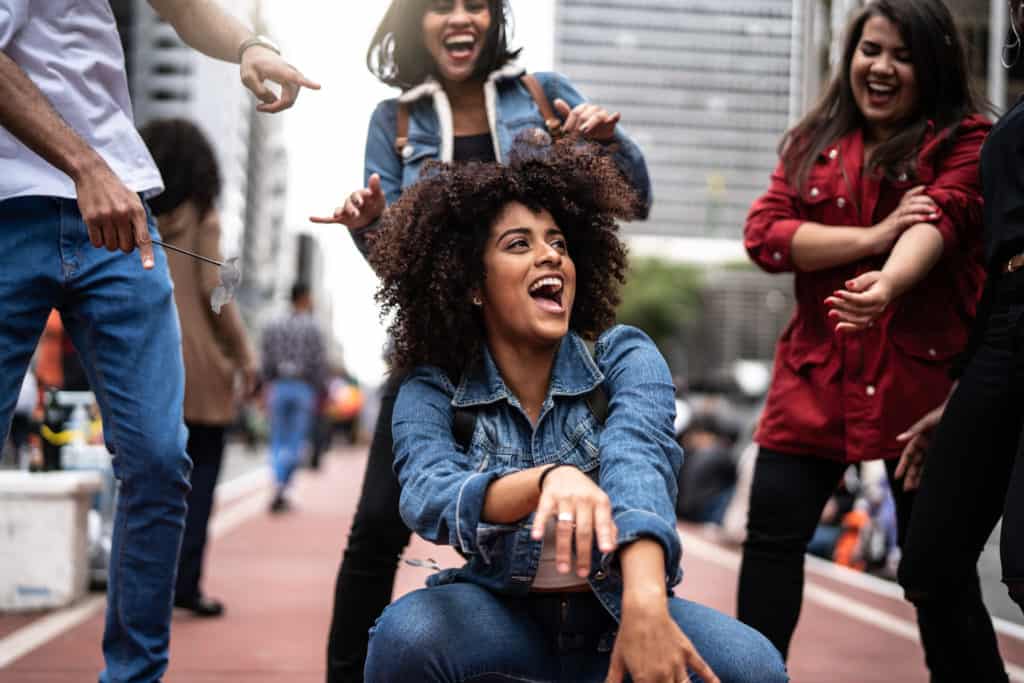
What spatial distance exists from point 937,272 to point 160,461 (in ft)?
7.09

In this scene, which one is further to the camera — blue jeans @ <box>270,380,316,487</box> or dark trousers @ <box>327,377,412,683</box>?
blue jeans @ <box>270,380,316,487</box>

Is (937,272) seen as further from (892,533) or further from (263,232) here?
(263,232)

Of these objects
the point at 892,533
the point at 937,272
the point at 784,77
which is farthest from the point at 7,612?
the point at 784,77

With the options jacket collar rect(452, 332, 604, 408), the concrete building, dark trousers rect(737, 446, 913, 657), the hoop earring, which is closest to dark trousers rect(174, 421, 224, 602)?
dark trousers rect(737, 446, 913, 657)

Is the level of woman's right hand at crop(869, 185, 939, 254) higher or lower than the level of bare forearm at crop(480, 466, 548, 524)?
higher

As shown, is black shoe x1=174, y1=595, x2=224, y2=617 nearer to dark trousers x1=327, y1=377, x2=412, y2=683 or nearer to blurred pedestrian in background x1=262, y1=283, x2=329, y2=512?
dark trousers x1=327, y1=377, x2=412, y2=683

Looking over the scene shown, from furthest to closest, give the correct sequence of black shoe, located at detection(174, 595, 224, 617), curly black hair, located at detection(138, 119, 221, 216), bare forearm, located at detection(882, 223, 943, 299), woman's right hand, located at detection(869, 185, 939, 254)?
1. black shoe, located at detection(174, 595, 224, 617)
2. curly black hair, located at detection(138, 119, 221, 216)
3. woman's right hand, located at detection(869, 185, 939, 254)
4. bare forearm, located at detection(882, 223, 943, 299)

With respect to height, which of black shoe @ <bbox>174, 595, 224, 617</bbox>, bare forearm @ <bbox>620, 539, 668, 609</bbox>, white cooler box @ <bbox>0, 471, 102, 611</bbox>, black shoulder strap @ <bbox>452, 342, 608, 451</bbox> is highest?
black shoulder strap @ <bbox>452, 342, 608, 451</bbox>

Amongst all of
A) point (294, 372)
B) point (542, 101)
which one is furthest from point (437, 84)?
point (294, 372)

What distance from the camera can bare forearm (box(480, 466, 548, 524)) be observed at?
2.14 m

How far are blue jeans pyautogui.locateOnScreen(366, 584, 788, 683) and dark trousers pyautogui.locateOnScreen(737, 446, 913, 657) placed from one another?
898 mm

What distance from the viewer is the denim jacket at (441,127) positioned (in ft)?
10.8

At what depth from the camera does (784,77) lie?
9953 millimetres

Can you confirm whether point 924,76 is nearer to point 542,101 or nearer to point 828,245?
point 828,245
